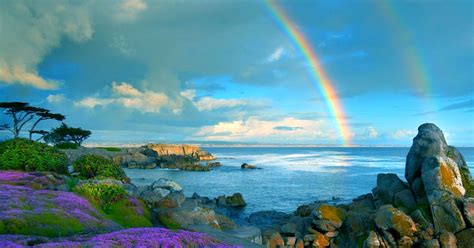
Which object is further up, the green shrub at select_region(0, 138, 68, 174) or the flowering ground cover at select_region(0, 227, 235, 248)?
the green shrub at select_region(0, 138, 68, 174)

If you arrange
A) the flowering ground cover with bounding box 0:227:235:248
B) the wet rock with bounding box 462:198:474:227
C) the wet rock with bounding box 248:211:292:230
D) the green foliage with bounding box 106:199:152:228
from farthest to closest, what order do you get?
1. the wet rock with bounding box 248:211:292:230
2. the wet rock with bounding box 462:198:474:227
3. the green foliage with bounding box 106:199:152:228
4. the flowering ground cover with bounding box 0:227:235:248

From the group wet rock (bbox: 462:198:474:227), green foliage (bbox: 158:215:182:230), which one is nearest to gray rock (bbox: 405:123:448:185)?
wet rock (bbox: 462:198:474:227)

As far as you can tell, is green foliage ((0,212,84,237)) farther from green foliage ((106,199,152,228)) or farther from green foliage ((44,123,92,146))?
green foliage ((44,123,92,146))

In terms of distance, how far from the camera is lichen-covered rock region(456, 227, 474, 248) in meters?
23.1

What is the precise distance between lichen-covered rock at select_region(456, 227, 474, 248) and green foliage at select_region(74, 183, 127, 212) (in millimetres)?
21125

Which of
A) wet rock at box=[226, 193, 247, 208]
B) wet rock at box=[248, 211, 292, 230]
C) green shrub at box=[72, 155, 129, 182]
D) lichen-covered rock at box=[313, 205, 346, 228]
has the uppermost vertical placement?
green shrub at box=[72, 155, 129, 182]

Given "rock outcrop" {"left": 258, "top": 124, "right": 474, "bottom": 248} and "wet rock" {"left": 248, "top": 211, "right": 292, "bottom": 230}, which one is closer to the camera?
"rock outcrop" {"left": 258, "top": 124, "right": 474, "bottom": 248}

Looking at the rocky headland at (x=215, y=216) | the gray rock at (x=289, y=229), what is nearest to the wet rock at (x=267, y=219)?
the rocky headland at (x=215, y=216)

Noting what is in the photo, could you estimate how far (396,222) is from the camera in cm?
2397

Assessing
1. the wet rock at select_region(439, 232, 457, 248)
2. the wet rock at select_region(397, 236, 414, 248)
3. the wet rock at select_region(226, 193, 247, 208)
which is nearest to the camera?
the wet rock at select_region(439, 232, 457, 248)

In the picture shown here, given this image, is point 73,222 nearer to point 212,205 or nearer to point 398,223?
point 398,223

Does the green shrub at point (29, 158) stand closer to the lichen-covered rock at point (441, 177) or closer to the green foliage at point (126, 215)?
the green foliage at point (126, 215)

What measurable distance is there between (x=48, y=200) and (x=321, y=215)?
18.9 metres

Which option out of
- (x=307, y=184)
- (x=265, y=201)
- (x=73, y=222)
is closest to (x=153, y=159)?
(x=307, y=184)
